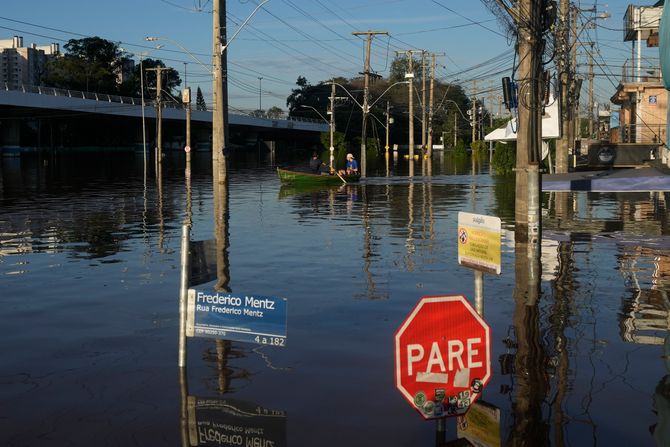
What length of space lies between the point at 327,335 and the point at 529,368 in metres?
2.72

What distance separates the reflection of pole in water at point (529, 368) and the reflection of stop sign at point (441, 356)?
1.99ft

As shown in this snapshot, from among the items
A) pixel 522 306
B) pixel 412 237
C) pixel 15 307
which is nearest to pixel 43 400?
pixel 15 307

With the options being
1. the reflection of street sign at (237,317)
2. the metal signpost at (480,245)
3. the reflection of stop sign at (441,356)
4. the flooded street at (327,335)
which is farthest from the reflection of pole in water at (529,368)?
the reflection of street sign at (237,317)

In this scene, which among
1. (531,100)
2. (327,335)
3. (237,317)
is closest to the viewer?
(237,317)

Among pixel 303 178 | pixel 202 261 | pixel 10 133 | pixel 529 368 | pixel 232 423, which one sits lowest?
pixel 232 423

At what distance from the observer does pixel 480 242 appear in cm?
828

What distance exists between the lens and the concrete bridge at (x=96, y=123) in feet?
297

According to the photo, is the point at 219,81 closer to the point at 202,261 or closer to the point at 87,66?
the point at 202,261

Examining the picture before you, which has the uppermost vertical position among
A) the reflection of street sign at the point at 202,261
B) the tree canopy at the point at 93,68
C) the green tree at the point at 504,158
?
the tree canopy at the point at 93,68

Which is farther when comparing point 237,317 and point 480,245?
point 480,245

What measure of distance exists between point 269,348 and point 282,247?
29.8 ft

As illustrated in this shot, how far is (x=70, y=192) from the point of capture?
38406 mm

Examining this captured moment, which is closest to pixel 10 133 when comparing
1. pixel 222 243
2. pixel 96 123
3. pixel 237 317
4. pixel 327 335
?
pixel 96 123

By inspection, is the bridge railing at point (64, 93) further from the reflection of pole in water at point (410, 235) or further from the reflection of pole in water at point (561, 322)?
the reflection of pole in water at point (561, 322)
